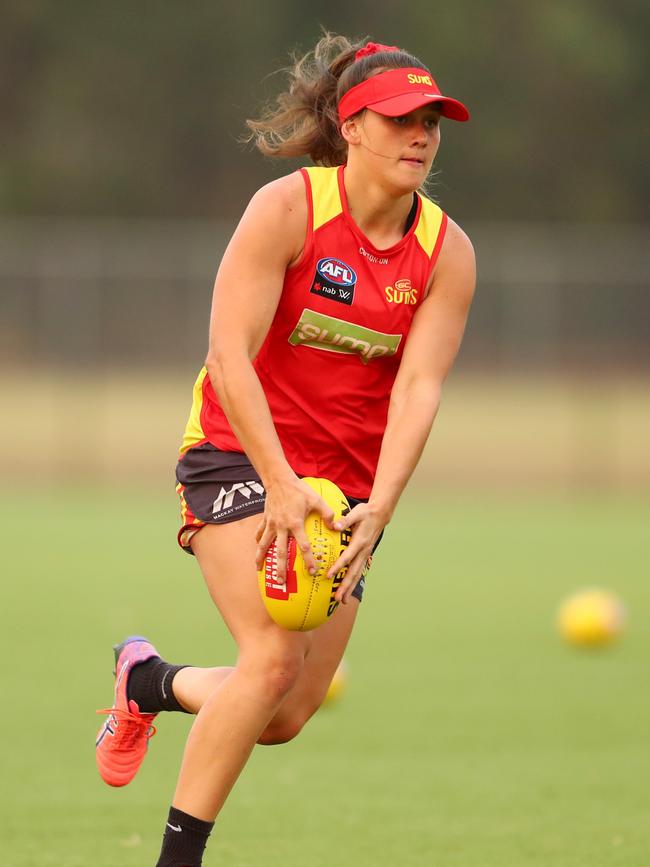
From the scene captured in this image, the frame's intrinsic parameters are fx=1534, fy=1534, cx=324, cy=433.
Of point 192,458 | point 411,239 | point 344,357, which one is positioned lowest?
point 192,458

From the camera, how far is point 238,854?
5039mm

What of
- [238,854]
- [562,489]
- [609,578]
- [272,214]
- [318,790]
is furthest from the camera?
[562,489]

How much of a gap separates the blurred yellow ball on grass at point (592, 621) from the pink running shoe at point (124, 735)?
4.66 m

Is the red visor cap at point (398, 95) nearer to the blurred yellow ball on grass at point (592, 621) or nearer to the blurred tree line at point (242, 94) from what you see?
the blurred yellow ball on grass at point (592, 621)

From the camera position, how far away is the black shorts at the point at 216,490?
441cm

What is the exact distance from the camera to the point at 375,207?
4.40 metres

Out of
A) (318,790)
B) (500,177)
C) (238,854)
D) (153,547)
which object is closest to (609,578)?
(153,547)

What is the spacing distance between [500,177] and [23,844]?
29.6 meters

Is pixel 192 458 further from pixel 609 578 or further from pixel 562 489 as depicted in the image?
pixel 562 489

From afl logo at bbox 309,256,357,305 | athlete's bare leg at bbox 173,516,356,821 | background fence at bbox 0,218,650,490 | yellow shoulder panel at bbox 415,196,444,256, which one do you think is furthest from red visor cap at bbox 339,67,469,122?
background fence at bbox 0,218,650,490

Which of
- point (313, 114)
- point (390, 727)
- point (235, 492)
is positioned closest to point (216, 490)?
point (235, 492)

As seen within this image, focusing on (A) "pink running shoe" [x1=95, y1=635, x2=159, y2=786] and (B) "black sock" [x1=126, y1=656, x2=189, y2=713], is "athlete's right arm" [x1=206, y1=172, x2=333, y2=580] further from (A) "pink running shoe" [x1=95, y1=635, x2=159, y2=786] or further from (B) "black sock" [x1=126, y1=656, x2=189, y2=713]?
(A) "pink running shoe" [x1=95, y1=635, x2=159, y2=786]

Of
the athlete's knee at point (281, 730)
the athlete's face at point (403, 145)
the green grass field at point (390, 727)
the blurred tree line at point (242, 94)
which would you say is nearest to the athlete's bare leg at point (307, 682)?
the athlete's knee at point (281, 730)

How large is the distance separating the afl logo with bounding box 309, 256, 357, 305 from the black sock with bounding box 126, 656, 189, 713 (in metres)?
1.29
